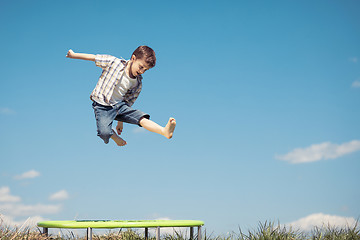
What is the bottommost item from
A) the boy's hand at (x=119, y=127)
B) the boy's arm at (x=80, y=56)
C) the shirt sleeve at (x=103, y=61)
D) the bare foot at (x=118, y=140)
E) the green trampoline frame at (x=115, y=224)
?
the green trampoline frame at (x=115, y=224)

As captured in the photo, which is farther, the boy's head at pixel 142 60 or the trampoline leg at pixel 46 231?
the trampoline leg at pixel 46 231

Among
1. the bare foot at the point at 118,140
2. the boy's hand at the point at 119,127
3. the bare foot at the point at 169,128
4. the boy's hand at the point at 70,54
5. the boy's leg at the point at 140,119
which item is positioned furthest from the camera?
the boy's hand at the point at 119,127

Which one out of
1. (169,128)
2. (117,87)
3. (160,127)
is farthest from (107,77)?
(169,128)

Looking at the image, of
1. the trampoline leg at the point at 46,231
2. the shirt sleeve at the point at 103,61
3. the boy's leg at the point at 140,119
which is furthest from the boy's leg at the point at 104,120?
the trampoline leg at the point at 46,231

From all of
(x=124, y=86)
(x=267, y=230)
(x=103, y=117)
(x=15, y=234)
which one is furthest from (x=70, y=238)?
(x=267, y=230)

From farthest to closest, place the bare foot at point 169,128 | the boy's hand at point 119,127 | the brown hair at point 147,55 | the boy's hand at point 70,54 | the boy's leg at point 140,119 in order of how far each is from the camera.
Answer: the boy's hand at point 119,127, the boy's hand at point 70,54, the brown hair at point 147,55, the boy's leg at point 140,119, the bare foot at point 169,128

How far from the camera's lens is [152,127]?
191 inches

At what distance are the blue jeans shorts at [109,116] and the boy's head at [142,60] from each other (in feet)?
1.63

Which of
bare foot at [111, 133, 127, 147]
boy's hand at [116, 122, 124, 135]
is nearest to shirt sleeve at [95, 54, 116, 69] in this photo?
boy's hand at [116, 122, 124, 135]

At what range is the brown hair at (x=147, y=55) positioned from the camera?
488 centimetres

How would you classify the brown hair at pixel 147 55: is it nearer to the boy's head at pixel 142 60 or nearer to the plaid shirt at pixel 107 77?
the boy's head at pixel 142 60

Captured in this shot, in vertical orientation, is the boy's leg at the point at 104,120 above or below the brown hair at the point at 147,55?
below

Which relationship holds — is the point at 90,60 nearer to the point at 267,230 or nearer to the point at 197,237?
the point at 197,237

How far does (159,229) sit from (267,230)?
1.49 m
